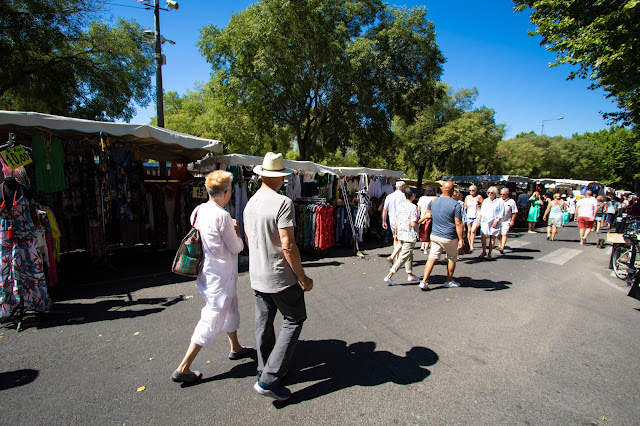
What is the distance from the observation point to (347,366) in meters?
3.18

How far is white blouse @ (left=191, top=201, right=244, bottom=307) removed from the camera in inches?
108

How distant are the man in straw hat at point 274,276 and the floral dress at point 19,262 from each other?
3157 millimetres

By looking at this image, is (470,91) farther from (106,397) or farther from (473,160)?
(106,397)

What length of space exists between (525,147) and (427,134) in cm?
2080

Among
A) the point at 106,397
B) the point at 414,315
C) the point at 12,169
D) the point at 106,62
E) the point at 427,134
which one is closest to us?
the point at 106,397

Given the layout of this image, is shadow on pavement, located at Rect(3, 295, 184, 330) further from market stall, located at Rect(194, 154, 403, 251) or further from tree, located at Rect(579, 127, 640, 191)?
tree, located at Rect(579, 127, 640, 191)

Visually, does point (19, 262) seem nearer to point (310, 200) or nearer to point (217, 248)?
point (217, 248)

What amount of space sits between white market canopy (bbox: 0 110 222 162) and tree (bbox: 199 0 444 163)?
941 cm

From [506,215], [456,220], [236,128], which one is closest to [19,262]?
[456,220]

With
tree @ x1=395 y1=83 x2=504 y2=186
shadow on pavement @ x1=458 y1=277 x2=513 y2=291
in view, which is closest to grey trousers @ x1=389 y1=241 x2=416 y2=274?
shadow on pavement @ x1=458 y1=277 x2=513 y2=291

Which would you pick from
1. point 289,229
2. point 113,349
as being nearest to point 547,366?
point 289,229

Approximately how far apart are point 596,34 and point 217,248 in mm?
10920

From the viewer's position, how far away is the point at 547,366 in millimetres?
3301

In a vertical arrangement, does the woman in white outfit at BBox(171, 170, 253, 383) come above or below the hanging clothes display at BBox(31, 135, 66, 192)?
below
